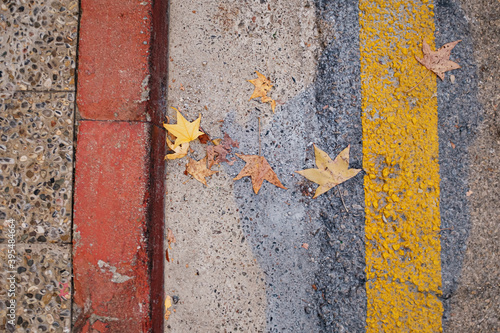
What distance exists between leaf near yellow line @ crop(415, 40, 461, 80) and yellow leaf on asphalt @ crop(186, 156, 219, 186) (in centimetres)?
147

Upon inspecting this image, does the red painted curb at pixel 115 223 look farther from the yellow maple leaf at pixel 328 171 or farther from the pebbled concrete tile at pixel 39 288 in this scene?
the yellow maple leaf at pixel 328 171

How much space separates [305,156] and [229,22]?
0.99 metres

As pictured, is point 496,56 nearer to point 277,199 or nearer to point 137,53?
point 277,199

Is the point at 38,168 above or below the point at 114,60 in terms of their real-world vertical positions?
below

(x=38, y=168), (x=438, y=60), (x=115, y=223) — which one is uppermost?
(x=438, y=60)

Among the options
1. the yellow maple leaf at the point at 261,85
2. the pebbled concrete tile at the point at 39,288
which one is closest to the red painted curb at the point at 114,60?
the yellow maple leaf at the point at 261,85

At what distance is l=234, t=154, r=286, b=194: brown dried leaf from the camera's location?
5.65 ft

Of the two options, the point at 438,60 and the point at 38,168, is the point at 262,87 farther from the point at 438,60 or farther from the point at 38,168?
the point at 38,168

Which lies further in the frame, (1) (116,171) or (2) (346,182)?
(2) (346,182)

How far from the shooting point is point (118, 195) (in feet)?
5.09

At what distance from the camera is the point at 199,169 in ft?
5.69

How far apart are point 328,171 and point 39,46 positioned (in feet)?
6.25

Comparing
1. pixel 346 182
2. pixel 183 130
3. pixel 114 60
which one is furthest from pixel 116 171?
pixel 346 182

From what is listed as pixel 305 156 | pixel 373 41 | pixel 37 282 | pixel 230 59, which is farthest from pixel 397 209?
pixel 37 282
